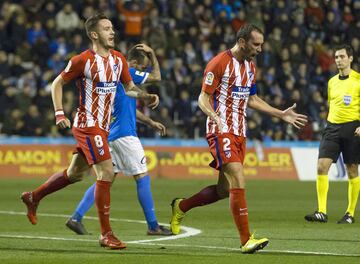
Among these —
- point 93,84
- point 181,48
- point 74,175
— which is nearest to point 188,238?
point 74,175

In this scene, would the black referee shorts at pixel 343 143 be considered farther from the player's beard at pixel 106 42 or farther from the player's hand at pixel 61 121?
the player's hand at pixel 61 121

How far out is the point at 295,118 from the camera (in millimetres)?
10570

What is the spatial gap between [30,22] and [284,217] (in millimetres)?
13888

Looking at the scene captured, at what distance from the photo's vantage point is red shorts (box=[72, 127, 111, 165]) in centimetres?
1058

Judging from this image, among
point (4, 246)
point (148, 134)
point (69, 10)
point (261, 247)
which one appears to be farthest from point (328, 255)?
point (69, 10)

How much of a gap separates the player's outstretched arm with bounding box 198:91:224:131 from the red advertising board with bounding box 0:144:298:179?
14143 millimetres

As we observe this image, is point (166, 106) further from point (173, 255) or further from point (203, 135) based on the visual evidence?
point (173, 255)

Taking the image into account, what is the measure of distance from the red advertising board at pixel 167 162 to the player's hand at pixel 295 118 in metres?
14.2

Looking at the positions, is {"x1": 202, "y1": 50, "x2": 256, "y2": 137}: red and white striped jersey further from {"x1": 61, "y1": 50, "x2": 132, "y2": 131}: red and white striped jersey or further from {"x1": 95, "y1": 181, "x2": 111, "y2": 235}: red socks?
{"x1": 95, "y1": 181, "x2": 111, "y2": 235}: red socks

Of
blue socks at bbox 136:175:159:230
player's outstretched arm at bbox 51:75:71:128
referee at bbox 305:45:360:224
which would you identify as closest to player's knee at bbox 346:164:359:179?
referee at bbox 305:45:360:224

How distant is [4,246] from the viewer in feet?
34.6

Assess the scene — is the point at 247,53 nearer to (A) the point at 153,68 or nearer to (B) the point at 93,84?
(B) the point at 93,84

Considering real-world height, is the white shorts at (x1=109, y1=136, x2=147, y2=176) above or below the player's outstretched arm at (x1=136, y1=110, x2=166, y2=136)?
below

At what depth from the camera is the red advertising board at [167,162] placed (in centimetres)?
2441
